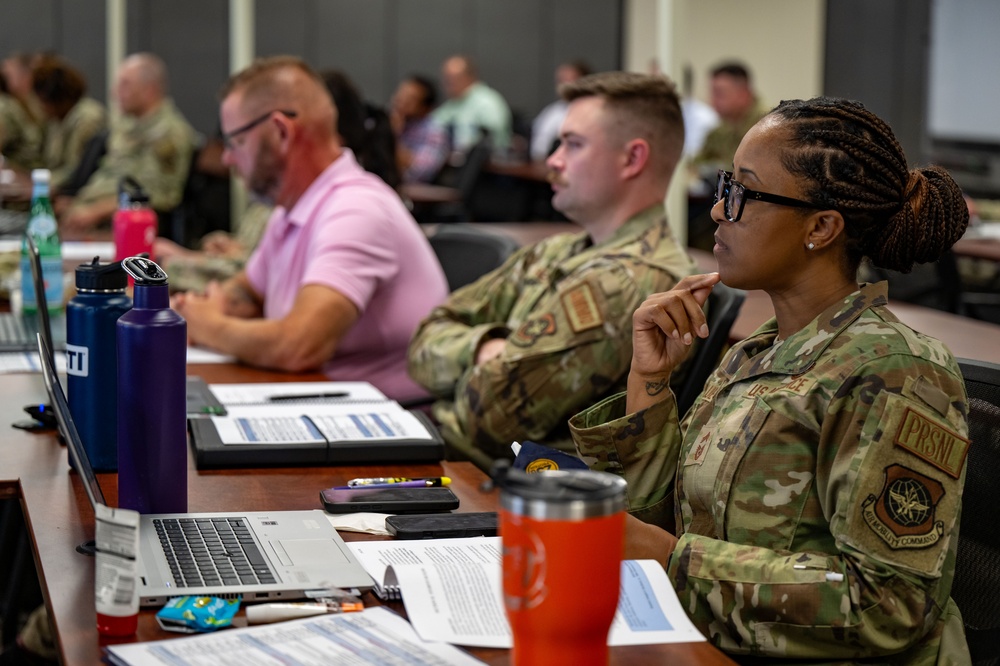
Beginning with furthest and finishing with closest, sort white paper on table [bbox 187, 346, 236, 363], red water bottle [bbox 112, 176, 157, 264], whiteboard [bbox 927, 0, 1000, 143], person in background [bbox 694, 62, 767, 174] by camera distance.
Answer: whiteboard [bbox 927, 0, 1000, 143]
person in background [bbox 694, 62, 767, 174]
red water bottle [bbox 112, 176, 157, 264]
white paper on table [bbox 187, 346, 236, 363]

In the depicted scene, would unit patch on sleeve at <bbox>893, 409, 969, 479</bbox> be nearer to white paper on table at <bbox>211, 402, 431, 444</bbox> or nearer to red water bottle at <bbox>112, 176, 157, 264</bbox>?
white paper on table at <bbox>211, 402, 431, 444</bbox>

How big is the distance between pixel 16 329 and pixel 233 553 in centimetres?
155

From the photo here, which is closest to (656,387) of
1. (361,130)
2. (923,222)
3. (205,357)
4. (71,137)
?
(923,222)

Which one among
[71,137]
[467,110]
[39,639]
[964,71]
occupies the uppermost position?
[964,71]

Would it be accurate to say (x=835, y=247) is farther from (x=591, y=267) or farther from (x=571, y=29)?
(x=571, y=29)

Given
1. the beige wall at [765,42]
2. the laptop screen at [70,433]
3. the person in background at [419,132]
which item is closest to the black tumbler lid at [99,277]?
the laptop screen at [70,433]

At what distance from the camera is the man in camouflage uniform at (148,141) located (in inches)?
256

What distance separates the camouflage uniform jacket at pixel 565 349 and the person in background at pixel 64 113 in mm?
5922

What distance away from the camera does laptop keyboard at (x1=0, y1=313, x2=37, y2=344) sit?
2441 millimetres

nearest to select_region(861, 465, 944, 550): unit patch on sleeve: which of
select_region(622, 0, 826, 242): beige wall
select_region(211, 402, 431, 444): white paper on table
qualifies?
select_region(211, 402, 431, 444): white paper on table

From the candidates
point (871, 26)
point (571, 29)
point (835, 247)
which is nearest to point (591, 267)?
point (835, 247)

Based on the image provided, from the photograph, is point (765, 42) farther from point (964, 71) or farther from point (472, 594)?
point (472, 594)

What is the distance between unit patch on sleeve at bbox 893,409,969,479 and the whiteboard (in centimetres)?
802

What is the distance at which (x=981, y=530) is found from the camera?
138 centimetres
